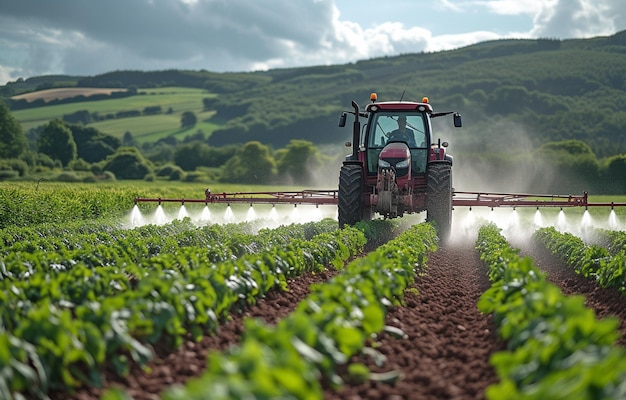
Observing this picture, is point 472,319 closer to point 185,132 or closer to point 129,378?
point 129,378

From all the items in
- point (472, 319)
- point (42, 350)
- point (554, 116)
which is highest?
point (554, 116)

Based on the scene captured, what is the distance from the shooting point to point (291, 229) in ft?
52.5

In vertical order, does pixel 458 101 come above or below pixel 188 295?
above

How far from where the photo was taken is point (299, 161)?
87125mm

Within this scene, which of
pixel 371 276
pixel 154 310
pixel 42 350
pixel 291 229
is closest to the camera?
pixel 42 350

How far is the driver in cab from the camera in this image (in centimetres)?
1670

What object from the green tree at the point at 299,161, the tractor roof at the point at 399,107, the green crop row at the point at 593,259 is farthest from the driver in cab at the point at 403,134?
the green tree at the point at 299,161

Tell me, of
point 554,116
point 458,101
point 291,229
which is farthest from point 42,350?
point 458,101

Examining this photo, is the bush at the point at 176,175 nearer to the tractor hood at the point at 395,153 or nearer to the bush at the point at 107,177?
the bush at the point at 107,177

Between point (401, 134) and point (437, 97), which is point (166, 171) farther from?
point (437, 97)

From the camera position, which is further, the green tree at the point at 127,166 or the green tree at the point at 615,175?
the green tree at the point at 127,166

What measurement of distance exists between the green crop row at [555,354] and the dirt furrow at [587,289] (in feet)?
7.16

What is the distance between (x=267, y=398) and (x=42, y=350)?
226cm

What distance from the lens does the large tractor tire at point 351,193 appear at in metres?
16.1
